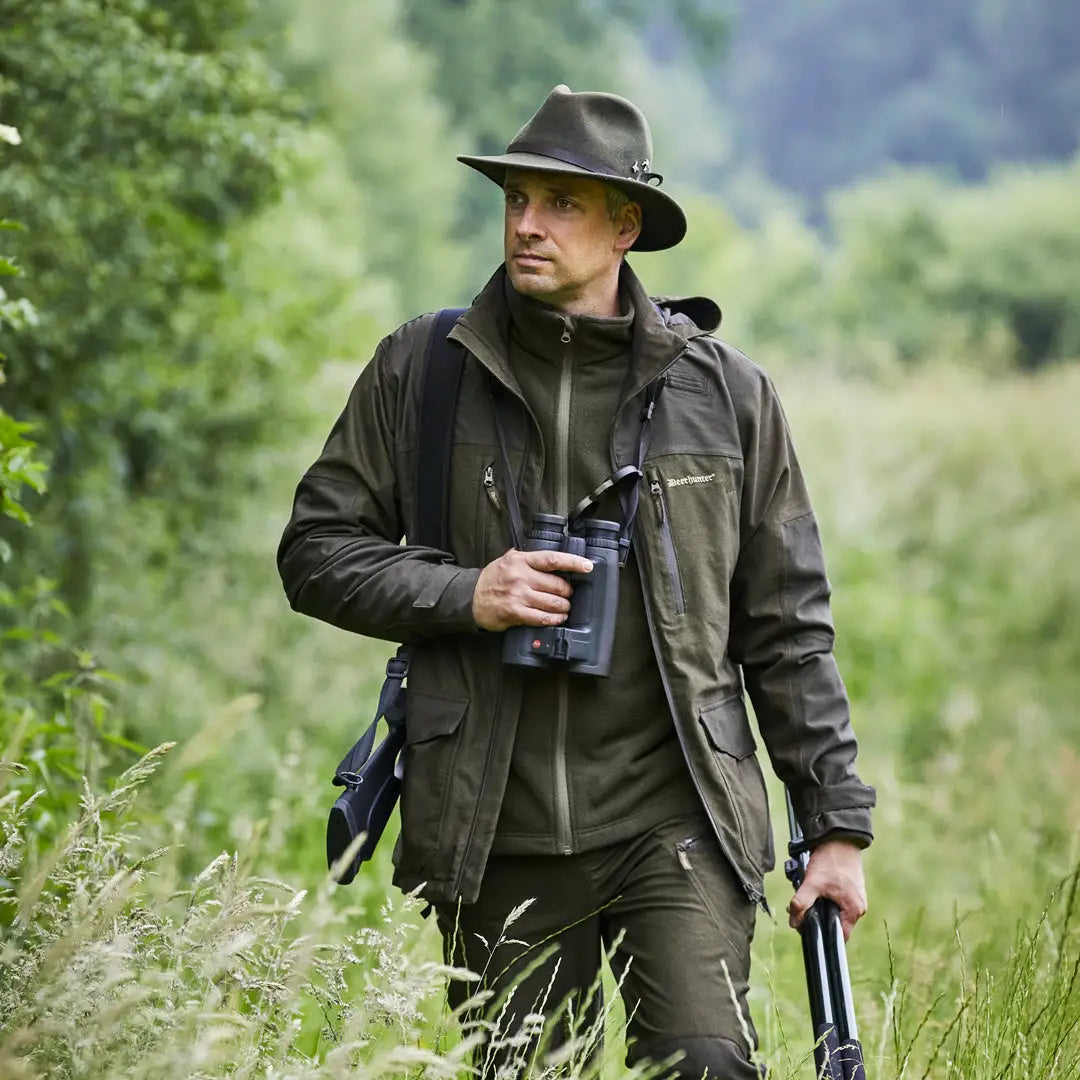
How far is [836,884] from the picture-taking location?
3.68m

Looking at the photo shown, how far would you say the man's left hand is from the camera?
12.1ft

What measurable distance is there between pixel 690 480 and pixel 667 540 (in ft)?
0.49

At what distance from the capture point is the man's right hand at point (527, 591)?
3.45 meters

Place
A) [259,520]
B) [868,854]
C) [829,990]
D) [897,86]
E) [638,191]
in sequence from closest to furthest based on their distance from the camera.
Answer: [829,990] < [638,191] < [868,854] < [259,520] < [897,86]

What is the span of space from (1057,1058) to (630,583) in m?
1.30

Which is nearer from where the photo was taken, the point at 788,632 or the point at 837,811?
the point at 837,811

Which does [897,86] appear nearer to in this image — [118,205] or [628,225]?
[118,205]

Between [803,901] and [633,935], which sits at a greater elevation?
[803,901]

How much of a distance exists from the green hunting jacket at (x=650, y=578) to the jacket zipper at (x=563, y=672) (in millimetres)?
54

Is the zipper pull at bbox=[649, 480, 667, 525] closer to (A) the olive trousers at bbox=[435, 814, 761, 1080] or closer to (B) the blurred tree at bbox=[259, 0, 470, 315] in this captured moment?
(A) the olive trousers at bbox=[435, 814, 761, 1080]

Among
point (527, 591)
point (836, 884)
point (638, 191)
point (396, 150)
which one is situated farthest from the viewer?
point (396, 150)

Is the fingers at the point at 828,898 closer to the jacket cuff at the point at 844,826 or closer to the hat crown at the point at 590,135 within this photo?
the jacket cuff at the point at 844,826

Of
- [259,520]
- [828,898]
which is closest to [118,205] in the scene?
[259,520]

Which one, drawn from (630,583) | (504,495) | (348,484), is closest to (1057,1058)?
(630,583)
